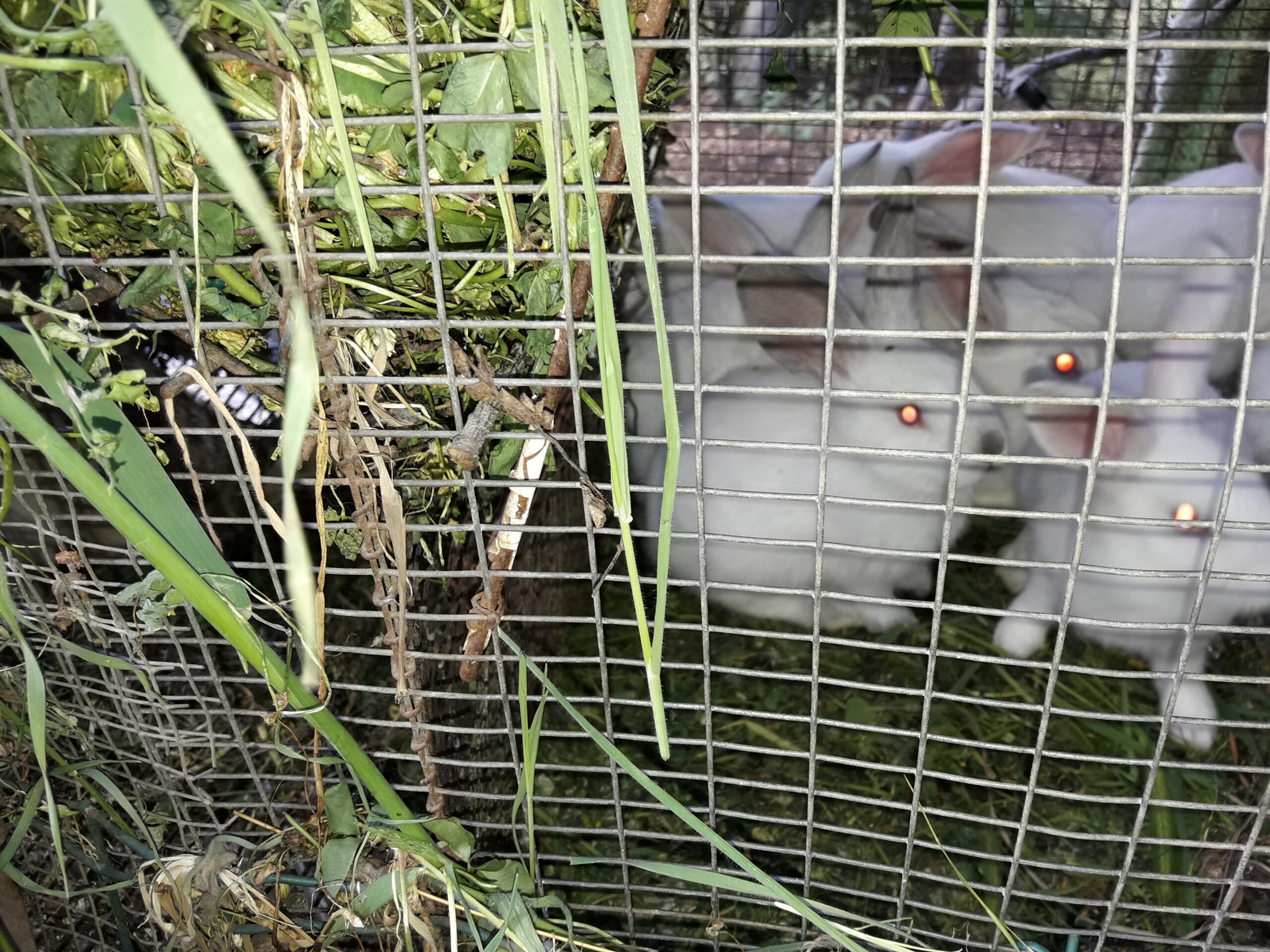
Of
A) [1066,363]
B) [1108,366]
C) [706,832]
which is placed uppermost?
[1108,366]

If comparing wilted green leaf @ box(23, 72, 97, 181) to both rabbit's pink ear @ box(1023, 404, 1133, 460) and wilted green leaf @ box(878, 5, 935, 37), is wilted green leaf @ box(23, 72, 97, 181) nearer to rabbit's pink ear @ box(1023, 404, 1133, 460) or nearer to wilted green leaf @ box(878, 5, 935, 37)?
wilted green leaf @ box(878, 5, 935, 37)

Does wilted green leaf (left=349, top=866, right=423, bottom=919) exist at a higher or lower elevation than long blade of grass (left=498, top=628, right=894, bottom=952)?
lower

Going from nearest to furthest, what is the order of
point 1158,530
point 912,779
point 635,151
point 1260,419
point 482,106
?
point 635,151 < point 482,106 < point 912,779 < point 1158,530 < point 1260,419

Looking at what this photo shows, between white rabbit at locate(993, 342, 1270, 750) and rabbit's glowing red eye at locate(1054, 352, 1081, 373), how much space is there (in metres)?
0.03

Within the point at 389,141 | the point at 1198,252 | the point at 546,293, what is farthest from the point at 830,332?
the point at 1198,252

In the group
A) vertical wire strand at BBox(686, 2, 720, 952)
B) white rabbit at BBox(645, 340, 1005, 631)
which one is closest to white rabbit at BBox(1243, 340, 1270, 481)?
white rabbit at BBox(645, 340, 1005, 631)

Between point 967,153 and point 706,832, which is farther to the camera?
point 967,153

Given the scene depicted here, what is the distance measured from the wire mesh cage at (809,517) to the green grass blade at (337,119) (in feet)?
0.11

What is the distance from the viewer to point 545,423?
79cm

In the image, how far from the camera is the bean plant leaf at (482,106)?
637 mm

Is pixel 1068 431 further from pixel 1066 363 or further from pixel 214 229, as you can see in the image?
pixel 214 229

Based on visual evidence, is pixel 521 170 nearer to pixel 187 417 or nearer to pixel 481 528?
pixel 481 528

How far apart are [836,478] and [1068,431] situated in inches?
15.7

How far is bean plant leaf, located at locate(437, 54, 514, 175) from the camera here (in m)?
0.64
